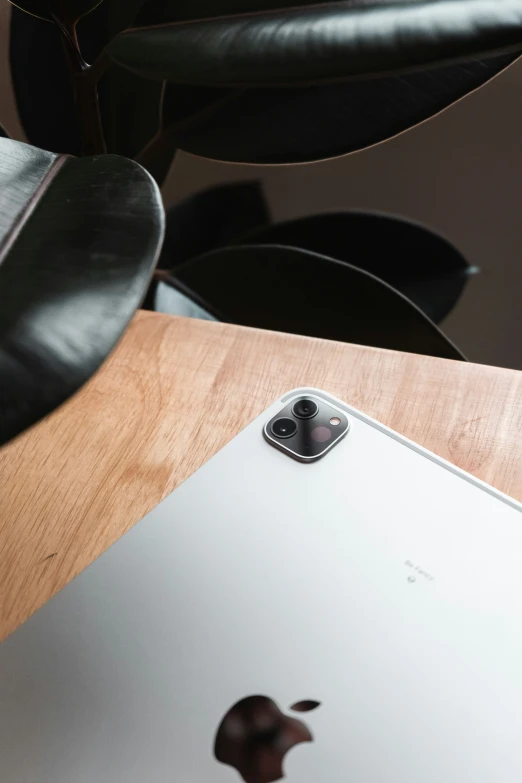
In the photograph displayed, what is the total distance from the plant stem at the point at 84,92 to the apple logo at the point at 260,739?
44 cm

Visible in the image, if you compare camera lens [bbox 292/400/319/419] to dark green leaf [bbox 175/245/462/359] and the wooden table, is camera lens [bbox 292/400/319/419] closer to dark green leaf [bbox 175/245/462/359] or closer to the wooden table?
the wooden table

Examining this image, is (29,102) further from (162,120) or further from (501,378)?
(501,378)

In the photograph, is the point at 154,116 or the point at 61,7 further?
the point at 154,116

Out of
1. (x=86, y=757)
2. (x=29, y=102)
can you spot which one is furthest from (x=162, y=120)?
(x=86, y=757)

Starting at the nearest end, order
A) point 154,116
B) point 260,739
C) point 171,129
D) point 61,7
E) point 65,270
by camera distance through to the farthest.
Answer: point 65,270, point 260,739, point 61,7, point 171,129, point 154,116

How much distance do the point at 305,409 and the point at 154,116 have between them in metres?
0.38

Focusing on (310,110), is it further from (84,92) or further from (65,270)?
(65,270)

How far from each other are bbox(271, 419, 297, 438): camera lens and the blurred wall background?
1.98ft

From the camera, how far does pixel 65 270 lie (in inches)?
10.7

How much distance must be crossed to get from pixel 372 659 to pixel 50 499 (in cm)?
24

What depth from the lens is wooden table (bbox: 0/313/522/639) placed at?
1.62ft

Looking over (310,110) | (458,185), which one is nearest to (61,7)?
(310,110)

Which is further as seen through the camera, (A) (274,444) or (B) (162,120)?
(B) (162,120)

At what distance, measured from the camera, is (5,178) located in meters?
0.34
